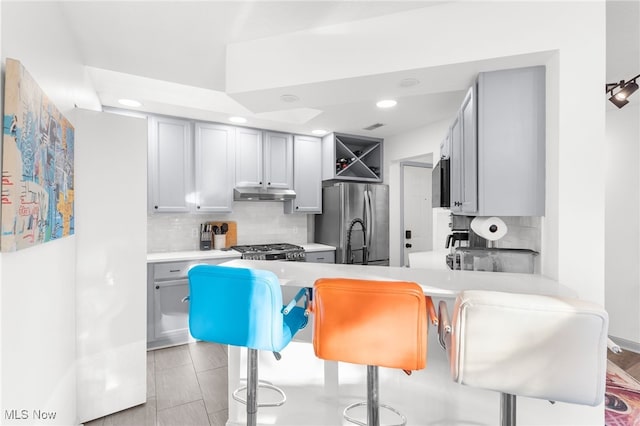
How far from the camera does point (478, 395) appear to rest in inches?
67.0

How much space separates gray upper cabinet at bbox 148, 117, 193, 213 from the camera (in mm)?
3416

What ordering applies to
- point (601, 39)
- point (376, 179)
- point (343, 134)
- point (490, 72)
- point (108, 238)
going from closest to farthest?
point (601, 39), point (490, 72), point (108, 238), point (343, 134), point (376, 179)

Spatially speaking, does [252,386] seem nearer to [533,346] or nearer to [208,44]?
[533,346]

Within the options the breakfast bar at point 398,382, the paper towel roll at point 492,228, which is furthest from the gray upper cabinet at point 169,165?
the paper towel roll at point 492,228

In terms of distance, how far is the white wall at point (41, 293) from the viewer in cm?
111

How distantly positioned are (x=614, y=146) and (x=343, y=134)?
2.97 m

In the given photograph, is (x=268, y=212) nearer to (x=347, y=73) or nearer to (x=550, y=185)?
(x=347, y=73)

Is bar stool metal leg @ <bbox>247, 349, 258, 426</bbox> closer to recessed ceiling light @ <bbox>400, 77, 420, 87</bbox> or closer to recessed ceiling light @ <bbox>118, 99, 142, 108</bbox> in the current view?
recessed ceiling light @ <bbox>400, 77, 420, 87</bbox>

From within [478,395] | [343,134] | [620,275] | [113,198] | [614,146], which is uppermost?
→ [343,134]

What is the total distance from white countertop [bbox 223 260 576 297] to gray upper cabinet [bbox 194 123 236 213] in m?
1.83

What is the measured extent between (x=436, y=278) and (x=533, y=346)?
0.70 m

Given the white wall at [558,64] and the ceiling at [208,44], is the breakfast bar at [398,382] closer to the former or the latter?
the white wall at [558,64]

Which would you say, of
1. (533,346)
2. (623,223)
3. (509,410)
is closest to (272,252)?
(509,410)

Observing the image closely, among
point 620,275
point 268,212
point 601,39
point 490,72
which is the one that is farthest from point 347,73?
point 620,275
